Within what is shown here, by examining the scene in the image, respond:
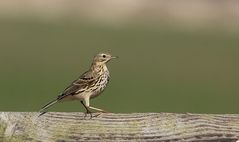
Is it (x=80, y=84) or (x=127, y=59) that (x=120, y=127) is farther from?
(x=127, y=59)

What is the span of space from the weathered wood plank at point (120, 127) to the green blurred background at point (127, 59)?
13032mm

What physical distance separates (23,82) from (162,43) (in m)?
16.5

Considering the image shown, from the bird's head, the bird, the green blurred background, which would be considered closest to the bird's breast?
the bird

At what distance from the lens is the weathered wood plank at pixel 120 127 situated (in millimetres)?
3898

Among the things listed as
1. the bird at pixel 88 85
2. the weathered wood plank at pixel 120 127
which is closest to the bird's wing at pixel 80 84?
the bird at pixel 88 85

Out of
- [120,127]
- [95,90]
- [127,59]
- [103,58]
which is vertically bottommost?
[120,127]

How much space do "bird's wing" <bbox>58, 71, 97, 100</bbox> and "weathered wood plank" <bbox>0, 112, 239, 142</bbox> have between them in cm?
146

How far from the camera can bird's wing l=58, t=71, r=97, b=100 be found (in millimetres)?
5516

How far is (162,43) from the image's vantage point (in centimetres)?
4175

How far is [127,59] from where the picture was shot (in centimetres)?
3441

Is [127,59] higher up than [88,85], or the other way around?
[127,59]

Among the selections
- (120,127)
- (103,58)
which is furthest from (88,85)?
(120,127)

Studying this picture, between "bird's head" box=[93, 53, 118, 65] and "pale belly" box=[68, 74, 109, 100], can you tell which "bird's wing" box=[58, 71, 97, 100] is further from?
"bird's head" box=[93, 53, 118, 65]

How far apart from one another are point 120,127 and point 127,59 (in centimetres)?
3046
